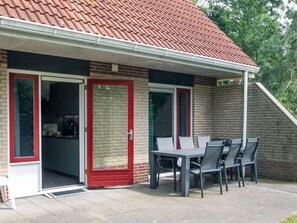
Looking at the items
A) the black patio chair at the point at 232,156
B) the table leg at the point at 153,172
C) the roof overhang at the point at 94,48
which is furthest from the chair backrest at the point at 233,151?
the roof overhang at the point at 94,48

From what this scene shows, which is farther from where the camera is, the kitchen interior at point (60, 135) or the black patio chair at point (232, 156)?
the kitchen interior at point (60, 135)

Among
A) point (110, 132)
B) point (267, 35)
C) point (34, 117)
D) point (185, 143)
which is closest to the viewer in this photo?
point (34, 117)

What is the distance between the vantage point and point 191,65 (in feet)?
24.1

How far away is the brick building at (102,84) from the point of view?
5504 mm

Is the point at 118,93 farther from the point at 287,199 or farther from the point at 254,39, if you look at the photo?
the point at 254,39

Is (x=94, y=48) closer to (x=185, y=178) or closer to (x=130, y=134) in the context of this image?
(x=130, y=134)

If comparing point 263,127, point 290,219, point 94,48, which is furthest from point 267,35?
point 290,219

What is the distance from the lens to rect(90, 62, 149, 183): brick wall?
7.51 meters

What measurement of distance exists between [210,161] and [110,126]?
7.60 ft

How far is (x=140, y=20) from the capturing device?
23.6 ft

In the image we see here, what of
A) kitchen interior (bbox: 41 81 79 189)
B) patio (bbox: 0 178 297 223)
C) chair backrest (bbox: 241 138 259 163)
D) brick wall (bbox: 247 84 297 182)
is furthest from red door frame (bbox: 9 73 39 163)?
brick wall (bbox: 247 84 297 182)

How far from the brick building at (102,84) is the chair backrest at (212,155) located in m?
1.79

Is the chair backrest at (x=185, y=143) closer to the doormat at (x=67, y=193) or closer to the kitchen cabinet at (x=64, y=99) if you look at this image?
the doormat at (x=67, y=193)

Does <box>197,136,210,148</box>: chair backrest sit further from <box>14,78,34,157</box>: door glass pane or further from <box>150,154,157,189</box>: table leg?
<box>14,78,34,157</box>: door glass pane
